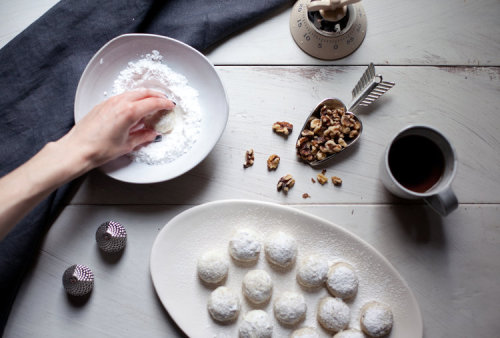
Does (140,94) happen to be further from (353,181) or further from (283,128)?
(353,181)

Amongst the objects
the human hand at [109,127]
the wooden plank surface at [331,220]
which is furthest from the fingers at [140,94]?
the wooden plank surface at [331,220]

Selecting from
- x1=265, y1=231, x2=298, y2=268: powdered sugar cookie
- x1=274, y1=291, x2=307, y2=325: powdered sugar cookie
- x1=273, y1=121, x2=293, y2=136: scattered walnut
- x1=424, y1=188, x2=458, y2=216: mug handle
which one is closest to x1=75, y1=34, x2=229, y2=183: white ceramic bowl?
x1=273, y1=121, x2=293, y2=136: scattered walnut

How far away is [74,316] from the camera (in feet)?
2.72

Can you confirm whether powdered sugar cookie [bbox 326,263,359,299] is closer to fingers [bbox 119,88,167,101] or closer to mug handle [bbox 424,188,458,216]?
mug handle [bbox 424,188,458,216]

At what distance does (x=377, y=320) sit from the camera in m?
0.79

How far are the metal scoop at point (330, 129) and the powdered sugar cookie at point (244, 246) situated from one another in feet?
0.64

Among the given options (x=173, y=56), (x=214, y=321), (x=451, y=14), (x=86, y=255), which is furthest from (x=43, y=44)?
(x=451, y=14)

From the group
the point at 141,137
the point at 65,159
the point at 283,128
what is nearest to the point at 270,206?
the point at 283,128

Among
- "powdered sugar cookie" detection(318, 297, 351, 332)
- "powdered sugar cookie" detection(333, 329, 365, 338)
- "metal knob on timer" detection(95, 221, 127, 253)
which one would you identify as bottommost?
"powdered sugar cookie" detection(333, 329, 365, 338)

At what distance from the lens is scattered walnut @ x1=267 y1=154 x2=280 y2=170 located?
Answer: 85 cm

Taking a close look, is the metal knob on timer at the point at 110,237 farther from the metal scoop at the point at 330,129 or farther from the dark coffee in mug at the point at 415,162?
the dark coffee in mug at the point at 415,162

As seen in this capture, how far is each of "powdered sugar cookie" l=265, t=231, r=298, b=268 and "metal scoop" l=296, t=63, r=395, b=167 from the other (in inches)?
6.5

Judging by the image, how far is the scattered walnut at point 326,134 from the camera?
84 centimetres

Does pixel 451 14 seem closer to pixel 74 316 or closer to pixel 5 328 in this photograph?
pixel 74 316
